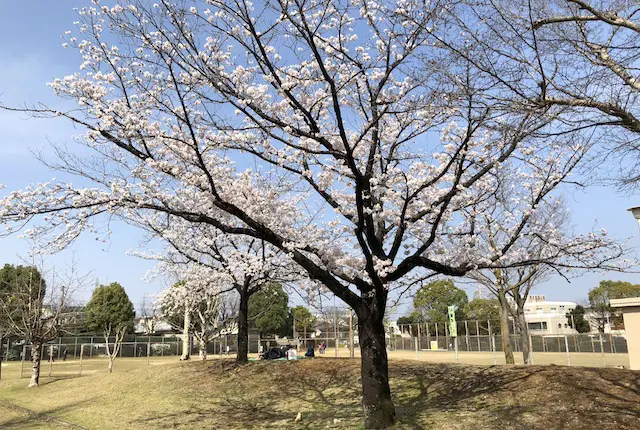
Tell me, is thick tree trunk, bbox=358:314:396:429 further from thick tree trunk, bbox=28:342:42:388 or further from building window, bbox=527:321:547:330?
building window, bbox=527:321:547:330

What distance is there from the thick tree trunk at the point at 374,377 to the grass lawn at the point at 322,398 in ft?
1.33

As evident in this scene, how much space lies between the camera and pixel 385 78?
27.2 ft

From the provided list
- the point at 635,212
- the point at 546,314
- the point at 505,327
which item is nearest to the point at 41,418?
the point at 505,327

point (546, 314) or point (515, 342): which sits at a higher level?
point (546, 314)

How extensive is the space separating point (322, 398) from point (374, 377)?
11.5 ft

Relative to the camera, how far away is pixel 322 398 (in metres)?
11.3

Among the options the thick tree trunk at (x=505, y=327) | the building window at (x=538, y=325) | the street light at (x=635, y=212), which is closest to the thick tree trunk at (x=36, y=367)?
the thick tree trunk at (x=505, y=327)

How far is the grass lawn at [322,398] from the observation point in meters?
7.66

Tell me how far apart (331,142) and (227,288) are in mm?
10406

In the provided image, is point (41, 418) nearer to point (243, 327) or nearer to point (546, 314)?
point (243, 327)

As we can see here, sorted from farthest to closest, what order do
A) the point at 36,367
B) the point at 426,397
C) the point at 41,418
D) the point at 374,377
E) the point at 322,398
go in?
the point at 36,367 → the point at 41,418 → the point at 322,398 → the point at 426,397 → the point at 374,377

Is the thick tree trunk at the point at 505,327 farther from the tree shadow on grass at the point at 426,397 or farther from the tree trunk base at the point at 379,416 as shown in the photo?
the tree trunk base at the point at 379,416

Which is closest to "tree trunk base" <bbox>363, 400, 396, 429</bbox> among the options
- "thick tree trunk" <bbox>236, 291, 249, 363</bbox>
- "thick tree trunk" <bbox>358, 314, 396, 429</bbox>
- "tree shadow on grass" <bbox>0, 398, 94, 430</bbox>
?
"thick tree trunk" <bbox>358, 314, 396, 429</bbox>

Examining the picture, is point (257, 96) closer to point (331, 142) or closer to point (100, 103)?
point (331, 142)
